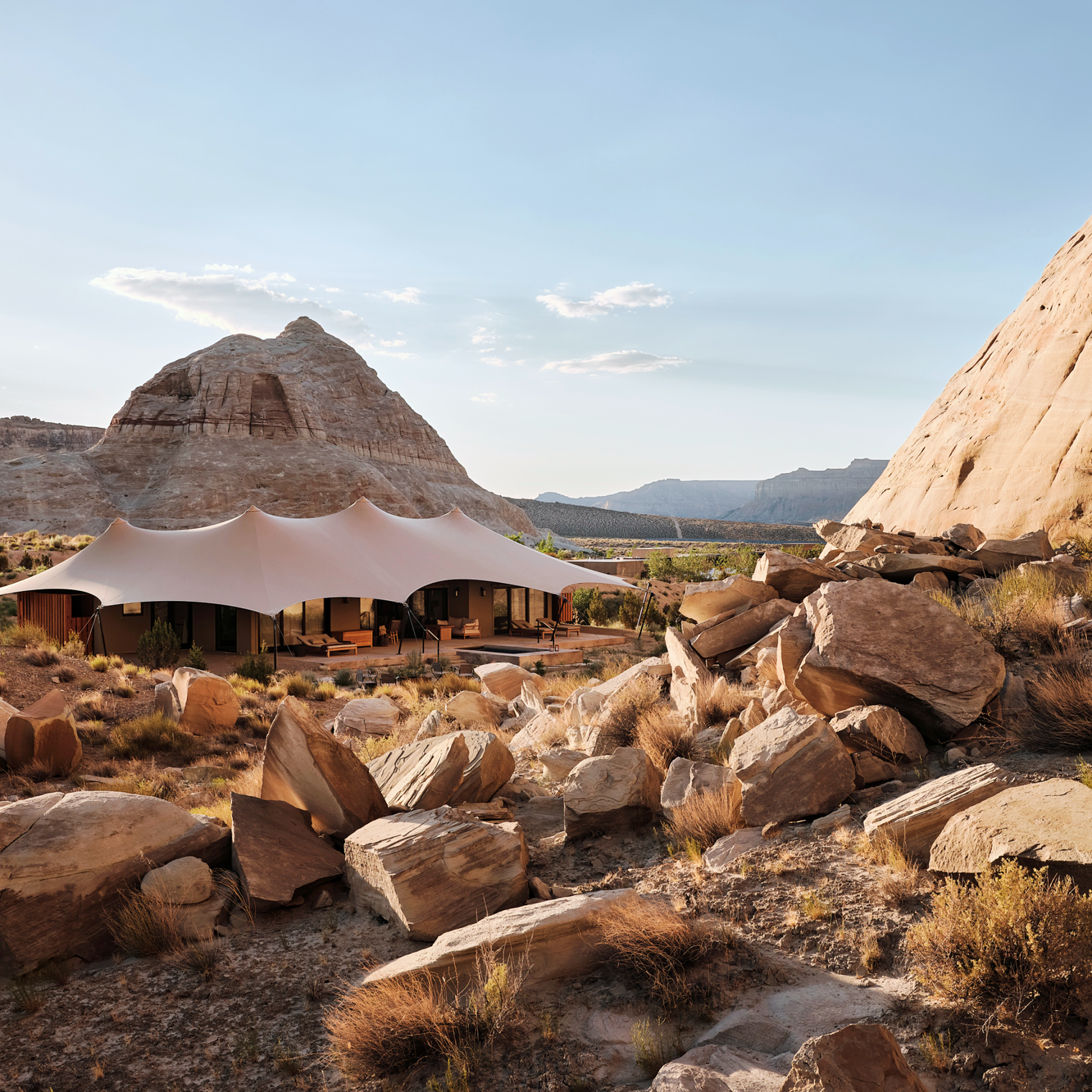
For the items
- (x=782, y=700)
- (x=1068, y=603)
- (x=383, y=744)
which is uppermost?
(x=1068, y=603)

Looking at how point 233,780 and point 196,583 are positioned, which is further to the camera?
point 196,583

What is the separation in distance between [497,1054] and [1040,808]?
8.66 ft

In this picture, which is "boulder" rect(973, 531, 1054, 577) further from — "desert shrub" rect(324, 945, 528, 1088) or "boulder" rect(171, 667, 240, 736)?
"boulder" rect(171, 667, 240, 736)

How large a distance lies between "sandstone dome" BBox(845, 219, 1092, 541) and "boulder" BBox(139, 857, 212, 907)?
9.44 metres

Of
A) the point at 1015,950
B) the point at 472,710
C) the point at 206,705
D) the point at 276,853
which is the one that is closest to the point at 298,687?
the point at 206,705

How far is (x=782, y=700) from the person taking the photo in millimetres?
6059

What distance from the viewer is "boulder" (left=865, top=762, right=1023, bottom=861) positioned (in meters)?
3.97

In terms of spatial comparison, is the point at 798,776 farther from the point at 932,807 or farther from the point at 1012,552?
the point at 1012,552

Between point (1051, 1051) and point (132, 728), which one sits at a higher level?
point (1051, 1051)

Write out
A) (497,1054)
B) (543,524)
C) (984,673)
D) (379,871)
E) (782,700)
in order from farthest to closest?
1. (543,524)
2. (782,700)
3. (984,673)
4. (379,871)
5. (497,1054)

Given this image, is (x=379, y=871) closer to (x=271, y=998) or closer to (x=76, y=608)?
(x=271, y=998)

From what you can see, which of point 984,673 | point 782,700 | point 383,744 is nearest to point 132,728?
point 383,744

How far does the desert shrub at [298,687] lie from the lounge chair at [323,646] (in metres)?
4.34

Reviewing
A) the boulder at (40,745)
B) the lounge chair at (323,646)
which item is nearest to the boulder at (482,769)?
the boulder at (40,745)
